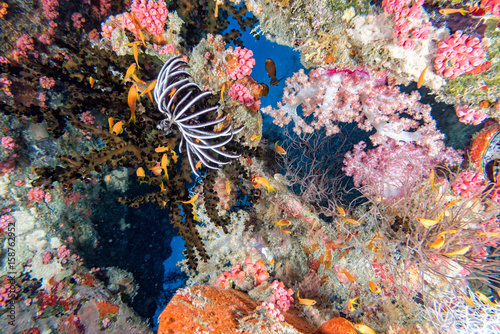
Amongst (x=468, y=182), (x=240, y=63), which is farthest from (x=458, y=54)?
(x=240, y=63)

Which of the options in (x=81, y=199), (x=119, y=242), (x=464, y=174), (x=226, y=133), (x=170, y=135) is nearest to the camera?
(x=226, y=133)

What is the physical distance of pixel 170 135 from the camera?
288cm

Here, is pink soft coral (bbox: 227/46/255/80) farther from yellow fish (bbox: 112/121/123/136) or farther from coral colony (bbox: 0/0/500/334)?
yellow fish (bbox: 112/121/123/136)

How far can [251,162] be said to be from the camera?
3.52 metres

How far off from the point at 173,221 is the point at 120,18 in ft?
10.0

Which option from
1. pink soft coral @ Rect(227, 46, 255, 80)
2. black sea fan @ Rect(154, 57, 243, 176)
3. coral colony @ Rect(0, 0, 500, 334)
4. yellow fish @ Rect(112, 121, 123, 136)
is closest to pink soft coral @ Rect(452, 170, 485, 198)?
coral colony @ Rect(0, 0, 500, 334)

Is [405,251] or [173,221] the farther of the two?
[405,251]

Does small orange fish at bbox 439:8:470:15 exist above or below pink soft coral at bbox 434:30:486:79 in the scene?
above

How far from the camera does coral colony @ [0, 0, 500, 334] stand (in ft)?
8.41

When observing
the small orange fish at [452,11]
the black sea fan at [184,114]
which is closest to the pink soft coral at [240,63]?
the black sea fan at [184,114]

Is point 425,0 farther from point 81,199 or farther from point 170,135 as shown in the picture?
point 81,199

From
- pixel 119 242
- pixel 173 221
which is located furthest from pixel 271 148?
pixel 119 242

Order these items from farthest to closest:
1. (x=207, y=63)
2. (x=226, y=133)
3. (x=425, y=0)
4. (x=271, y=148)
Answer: (x=271, y=148), (x=207, y=63), (x=226, y=133), (x=425, y=0)

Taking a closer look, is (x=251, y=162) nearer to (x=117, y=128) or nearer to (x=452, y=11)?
(x=117, y=128)
